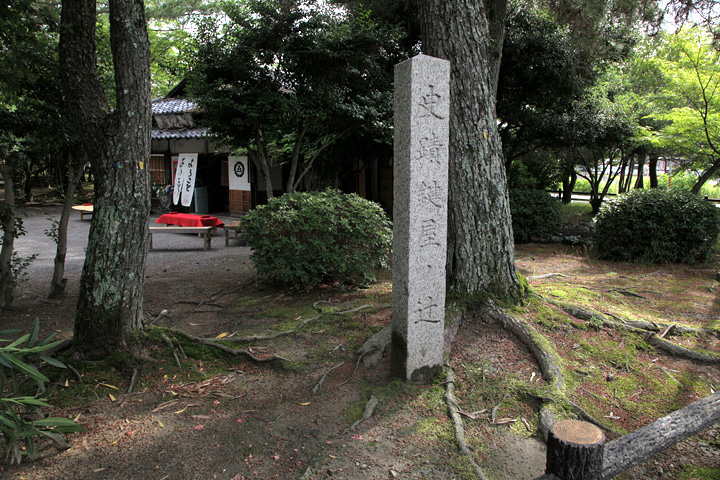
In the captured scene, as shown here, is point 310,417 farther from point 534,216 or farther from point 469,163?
point 534,216

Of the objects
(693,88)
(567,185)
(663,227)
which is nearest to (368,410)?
(663,227)

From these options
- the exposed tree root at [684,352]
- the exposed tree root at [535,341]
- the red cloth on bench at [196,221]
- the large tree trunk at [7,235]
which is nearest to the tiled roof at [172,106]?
the red cloth on bench at [196,221]

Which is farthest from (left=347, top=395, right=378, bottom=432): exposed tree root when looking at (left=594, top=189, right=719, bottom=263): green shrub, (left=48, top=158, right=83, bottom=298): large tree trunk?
(left=594, top=189, right=719, bottom=263): green shrub

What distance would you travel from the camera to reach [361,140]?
13.4 meters

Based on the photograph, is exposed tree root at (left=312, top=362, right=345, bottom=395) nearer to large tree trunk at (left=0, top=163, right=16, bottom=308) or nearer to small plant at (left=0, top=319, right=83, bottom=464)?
small plant at (left=0, top=319, right=83, bottom=464)

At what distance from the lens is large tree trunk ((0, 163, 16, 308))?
5.83 m

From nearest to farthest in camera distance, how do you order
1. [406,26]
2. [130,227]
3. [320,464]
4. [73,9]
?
1. [320,464]
2. [130,227]
3. [73,9]
4. [406,26]

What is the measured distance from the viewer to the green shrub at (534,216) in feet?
39.9

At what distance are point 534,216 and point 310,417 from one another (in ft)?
32.4

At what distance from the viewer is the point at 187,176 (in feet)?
58.8

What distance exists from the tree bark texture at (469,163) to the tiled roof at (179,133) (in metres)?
12.4

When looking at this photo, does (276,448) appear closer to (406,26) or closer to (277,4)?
(277,4)

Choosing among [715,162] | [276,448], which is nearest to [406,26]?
[715,162]

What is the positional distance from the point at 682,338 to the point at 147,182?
5.56 meters
